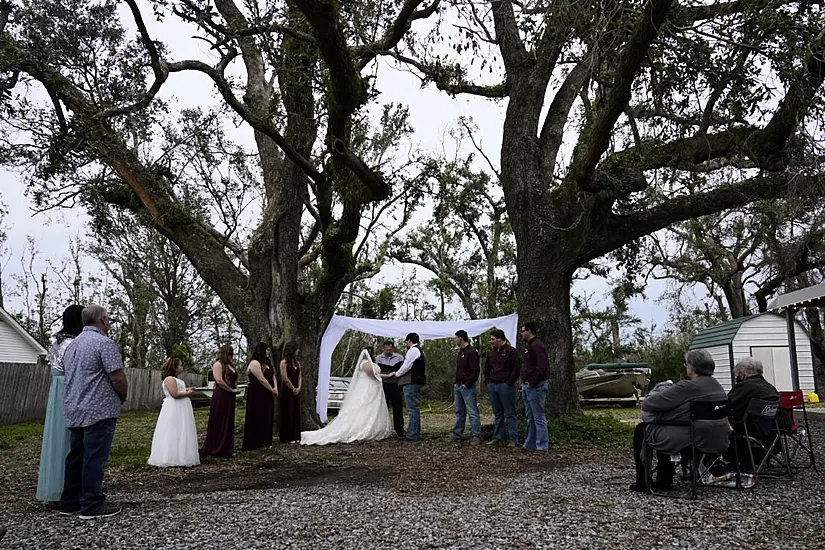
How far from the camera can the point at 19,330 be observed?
29.4 meters

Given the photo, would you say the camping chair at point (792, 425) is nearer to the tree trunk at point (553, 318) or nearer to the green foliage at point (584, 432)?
the green foliage at point (584, 432)

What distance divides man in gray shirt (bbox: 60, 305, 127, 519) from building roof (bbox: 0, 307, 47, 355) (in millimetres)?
25513

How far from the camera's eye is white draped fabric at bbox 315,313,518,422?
15258 mm

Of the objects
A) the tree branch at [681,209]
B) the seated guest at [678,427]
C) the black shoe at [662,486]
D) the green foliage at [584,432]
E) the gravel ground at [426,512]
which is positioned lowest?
the gravel ground at [426,512]

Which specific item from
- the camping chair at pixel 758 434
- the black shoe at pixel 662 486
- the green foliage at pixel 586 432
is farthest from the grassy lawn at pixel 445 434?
the black shoe at pixel 662 486

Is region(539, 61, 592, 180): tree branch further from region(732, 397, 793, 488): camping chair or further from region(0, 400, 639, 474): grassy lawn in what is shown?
region(732, 397, 793, 488): camping chair

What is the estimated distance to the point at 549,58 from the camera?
40.2 feet

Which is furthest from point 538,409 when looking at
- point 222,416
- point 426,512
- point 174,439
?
point 174,439

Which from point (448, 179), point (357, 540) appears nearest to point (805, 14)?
point (357, 540)

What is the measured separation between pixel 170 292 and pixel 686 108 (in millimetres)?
27165

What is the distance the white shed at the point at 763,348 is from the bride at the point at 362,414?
9320 mm

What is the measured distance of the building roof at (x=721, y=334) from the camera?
1817 cm

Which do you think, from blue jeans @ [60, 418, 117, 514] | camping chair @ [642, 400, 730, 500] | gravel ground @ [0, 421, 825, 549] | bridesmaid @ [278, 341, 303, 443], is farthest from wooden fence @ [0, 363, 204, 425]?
camping chair @ [642, 400, 730, 500]

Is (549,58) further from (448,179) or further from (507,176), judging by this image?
(448,179)
